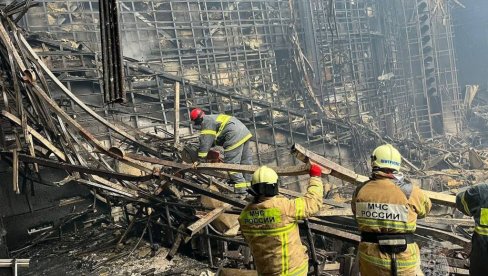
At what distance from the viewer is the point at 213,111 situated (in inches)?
477

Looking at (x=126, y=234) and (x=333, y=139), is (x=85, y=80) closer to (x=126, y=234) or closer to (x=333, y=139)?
(x=126, y=234)

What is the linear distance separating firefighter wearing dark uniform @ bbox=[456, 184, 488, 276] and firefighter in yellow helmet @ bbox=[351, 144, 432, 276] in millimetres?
373

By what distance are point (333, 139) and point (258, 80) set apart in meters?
4.99

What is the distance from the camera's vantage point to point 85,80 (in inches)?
403

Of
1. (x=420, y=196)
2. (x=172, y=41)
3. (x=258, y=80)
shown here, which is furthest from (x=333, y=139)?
(x=420, y=196)

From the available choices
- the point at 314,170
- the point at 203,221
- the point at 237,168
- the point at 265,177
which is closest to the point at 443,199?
the point at 314,170

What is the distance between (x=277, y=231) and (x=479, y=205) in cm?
180

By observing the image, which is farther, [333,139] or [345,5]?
[345,5]

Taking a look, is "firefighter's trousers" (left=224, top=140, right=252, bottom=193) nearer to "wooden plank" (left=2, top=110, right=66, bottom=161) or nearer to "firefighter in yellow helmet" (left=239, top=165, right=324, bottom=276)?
"firefighter in yellow helmet" (left=239, top=165, right=324, bottom=276)

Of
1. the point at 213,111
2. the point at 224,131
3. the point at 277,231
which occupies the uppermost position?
the point at 213,111

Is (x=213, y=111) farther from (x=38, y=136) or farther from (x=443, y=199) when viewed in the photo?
(x=443, y=199)

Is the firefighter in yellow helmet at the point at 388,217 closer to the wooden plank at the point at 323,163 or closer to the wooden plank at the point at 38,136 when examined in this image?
the wooden plank at the point at 323,163

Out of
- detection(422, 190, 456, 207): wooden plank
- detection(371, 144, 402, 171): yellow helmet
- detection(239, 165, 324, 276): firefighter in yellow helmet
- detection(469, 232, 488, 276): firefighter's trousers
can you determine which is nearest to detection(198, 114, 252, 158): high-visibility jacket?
detection(239, 165, 324, 276): firefighter in yellow helmet

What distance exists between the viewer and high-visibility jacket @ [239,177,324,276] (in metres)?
3.42
